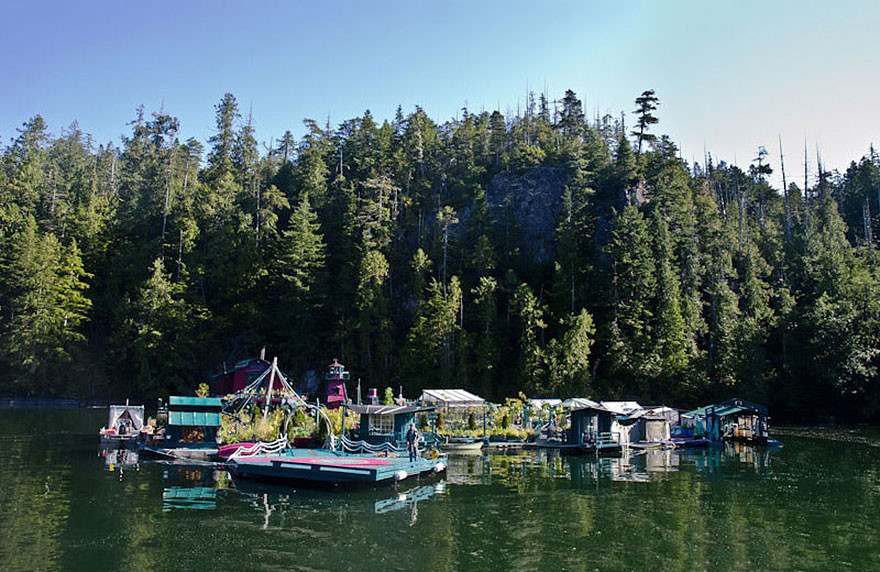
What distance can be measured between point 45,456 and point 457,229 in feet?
176

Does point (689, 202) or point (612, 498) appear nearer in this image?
point (612, 498)

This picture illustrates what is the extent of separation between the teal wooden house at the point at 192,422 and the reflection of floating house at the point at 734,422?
32340 millimetres

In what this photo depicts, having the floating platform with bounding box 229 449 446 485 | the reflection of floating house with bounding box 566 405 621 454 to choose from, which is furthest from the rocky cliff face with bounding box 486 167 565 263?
the floating platform with bounding box 229 449 446 485

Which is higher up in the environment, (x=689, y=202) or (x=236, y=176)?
(x=236, y=176)

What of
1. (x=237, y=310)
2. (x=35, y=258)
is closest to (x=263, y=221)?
(x=237, y=310)

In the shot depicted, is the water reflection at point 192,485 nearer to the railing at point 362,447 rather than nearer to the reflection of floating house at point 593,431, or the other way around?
the railing at point 362,447

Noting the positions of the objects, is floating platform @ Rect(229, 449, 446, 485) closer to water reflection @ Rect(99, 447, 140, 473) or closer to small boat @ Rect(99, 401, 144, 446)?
water reflection @ Rect(99, 447, 140, 473)

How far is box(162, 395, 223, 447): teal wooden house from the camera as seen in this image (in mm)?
33250

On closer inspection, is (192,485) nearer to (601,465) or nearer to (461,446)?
(461,446)

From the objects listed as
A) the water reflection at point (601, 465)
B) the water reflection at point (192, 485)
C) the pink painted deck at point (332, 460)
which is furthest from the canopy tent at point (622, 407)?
the water reflection at point (192, 485)

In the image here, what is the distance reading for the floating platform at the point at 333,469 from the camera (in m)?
25.0

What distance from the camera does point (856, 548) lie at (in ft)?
55.8

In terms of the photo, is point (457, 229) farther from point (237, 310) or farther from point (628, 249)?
point (237, 310)

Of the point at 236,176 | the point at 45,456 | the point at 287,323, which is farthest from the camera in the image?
the point at 236,176
